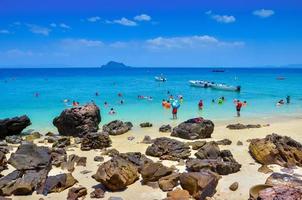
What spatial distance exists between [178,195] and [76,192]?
9.92 ft

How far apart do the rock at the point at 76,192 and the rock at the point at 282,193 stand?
19.0 ft

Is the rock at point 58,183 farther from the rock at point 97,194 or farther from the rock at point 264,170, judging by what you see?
the rock at point 264,170

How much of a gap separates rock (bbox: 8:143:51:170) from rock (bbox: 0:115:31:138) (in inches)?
318

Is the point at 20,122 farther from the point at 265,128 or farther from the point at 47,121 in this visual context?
the point at 265,128

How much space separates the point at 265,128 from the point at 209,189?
1322 cm

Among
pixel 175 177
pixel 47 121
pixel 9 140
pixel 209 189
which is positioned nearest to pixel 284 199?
pixel 209 189

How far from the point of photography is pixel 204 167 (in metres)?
13.0

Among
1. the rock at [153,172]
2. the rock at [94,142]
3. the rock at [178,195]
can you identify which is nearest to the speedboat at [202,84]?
the rock at [94,142]

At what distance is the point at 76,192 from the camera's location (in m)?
11.6

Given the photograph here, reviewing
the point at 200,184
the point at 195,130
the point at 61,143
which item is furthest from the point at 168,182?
the point at 195,130

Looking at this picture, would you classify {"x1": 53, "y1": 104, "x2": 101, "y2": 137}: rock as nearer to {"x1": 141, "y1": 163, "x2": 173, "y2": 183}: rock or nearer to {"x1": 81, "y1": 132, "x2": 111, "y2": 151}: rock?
{"x1": 81, "y1": 132, "x2": 111, "y2": 151}: rock

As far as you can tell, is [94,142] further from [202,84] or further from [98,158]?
[202,84]

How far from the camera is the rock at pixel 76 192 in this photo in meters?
11.3

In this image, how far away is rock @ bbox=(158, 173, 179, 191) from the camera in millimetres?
11847
